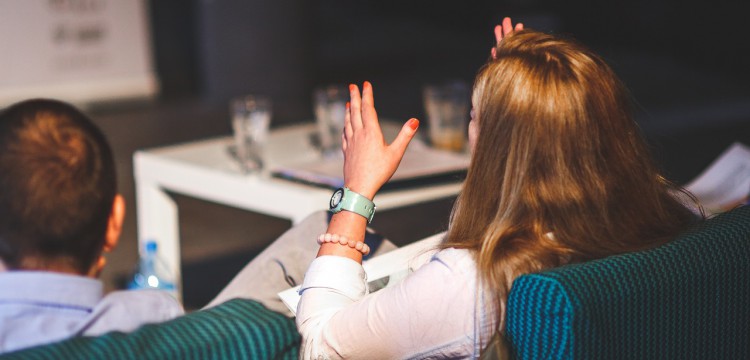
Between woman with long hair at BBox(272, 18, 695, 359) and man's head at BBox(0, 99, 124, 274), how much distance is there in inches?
12.7

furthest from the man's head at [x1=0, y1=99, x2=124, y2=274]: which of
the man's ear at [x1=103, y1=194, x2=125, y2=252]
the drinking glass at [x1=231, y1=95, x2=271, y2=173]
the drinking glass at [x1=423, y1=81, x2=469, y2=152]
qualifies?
the drinking glass at [x1=423, y1=81, x2=469, y2=152]

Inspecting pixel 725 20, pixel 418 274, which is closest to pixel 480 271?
pixel 418 274

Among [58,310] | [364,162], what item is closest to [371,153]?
[364,162]

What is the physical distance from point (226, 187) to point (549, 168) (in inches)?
50.2

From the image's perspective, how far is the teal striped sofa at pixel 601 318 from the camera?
3.14 feet

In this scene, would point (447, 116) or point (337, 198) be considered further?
point (447, 116)

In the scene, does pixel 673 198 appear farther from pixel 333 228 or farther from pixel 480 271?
pixel 333 228

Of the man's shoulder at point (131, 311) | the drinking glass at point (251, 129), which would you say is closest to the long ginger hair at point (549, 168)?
the man's shoulder at point (131, 311)

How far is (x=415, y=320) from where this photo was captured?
115 cm

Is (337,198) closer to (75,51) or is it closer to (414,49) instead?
(75,51)

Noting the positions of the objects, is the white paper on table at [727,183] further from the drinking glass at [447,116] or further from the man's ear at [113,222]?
the man's ear at [113,222]

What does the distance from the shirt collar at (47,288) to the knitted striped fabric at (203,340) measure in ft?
0.33

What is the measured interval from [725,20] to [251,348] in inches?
340

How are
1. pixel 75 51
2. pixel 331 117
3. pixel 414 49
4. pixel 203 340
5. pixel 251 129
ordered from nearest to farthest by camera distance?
pixel 203 340 → pixel 251 129 → pixel 331 117 → pixel 75 51 → pixel 414 49
